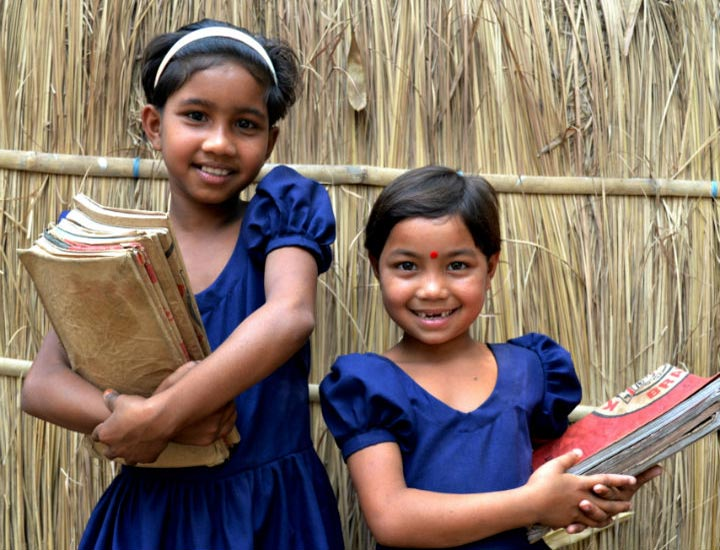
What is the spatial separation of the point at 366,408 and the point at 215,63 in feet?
1.94

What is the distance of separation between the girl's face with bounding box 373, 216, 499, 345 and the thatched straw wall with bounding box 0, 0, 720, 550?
35cm

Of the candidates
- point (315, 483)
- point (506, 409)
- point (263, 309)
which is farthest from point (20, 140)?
point (506, 409)

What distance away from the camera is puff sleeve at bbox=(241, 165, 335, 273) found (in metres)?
1.58

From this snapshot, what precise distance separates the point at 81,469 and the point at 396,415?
75 centimetres

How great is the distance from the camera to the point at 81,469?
196 cm

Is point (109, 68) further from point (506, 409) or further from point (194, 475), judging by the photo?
point (506, 409)

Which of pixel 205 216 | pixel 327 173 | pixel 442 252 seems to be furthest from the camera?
pixel 327 173

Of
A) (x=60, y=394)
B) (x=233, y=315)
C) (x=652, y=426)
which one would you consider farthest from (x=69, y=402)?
(x=652, y=426)

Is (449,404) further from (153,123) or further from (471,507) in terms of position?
(153,123)

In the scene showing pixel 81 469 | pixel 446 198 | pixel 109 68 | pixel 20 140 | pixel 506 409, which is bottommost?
pixel 81 469

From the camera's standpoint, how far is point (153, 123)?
67.4 inches

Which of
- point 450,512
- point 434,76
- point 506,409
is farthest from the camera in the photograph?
point 434,76

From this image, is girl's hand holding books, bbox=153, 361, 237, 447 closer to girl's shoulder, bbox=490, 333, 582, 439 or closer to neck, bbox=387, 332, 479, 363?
neck, bbox=387, 332, 479, 363

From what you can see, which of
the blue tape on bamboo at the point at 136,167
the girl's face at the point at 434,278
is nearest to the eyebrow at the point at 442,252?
the girl's face at the point at 434,278
